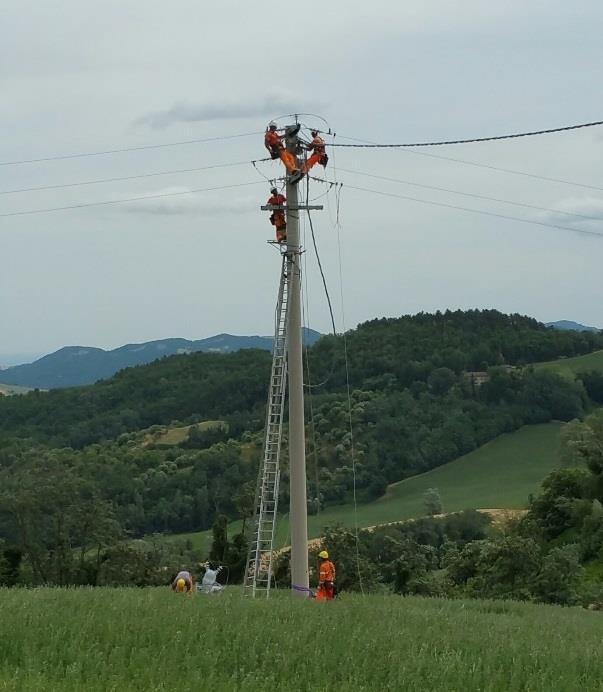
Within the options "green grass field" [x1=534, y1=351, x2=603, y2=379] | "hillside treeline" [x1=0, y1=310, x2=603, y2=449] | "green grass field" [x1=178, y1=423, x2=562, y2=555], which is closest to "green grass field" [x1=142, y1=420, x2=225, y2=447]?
"hillside treeline" [x1=0, y1=310, x2=603, y2=449]

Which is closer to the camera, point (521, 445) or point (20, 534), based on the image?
point (20, 534)

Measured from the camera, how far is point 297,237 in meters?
22.8

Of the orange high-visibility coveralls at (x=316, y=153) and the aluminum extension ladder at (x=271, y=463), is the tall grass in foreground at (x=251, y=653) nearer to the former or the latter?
the aluminum extension ladder at (x=271, y=463)

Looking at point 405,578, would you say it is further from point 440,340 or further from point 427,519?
point 440,340

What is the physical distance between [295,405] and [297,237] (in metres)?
3.41

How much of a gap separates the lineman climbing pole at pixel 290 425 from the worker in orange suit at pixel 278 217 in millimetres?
172

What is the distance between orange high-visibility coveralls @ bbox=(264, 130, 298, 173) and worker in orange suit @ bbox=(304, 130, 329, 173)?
1.15ft

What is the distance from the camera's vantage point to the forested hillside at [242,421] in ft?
199

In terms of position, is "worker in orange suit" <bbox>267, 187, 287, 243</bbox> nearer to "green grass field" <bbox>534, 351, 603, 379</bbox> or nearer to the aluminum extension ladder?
the aluminum extension ladder

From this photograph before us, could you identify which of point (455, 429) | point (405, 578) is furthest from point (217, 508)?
point (405, 578)

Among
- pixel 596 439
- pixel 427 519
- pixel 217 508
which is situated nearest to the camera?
pixel 596 439

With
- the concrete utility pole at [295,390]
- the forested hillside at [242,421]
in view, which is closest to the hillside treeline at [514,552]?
the concrete utility pole at [295,390]

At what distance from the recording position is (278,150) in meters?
22.9

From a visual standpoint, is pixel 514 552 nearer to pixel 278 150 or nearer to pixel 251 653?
pixel 278 150
